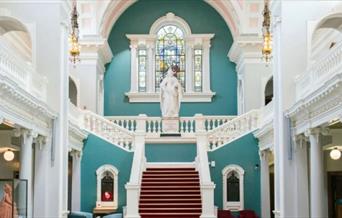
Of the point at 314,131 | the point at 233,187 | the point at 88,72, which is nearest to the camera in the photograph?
the point at 314,131

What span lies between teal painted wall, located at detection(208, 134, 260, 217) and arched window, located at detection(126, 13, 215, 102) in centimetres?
684

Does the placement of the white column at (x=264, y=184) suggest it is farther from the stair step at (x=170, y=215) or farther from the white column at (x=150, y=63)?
the white column at (x=150, y=63)

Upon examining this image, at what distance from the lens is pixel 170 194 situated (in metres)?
25.0

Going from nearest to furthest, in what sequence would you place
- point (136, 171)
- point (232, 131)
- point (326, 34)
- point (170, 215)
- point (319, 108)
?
point (319, 108), point (170, 215), point (326, 34), point (136, 171), point (232, 131)

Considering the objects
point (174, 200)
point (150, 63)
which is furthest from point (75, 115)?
point (150, 63)

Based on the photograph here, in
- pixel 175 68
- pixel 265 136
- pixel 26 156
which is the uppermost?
pixel 175 68

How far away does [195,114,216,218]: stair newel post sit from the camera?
23203 millimetres

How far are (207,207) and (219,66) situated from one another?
12.7 m

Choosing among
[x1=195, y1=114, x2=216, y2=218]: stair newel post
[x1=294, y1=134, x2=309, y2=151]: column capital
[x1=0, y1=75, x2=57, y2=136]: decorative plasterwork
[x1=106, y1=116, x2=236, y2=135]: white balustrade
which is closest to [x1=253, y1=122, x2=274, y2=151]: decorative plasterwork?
[x1=195, y1=114, x2=216, y2=218]: stair newel post

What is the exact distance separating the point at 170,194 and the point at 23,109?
8436 millimetres

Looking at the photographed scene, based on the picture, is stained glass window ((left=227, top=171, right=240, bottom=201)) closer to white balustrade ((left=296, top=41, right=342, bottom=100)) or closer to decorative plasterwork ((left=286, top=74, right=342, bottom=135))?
decorative plasterwork ((left=286, top=74, right=342, bottom=135))

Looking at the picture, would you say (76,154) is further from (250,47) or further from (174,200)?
(250,47)

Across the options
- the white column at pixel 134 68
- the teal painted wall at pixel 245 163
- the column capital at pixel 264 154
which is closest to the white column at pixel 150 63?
the white column at pixel 134 68

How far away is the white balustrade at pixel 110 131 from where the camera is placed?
28.2m
